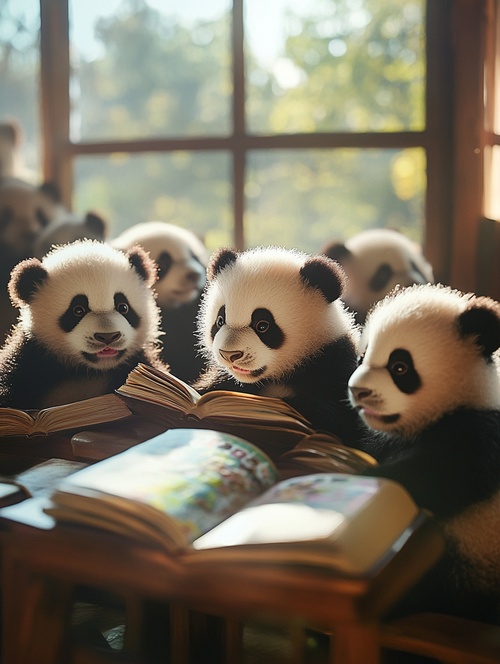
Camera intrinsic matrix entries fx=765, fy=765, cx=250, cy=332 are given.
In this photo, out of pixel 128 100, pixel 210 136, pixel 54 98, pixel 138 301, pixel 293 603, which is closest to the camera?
pixel 293 603

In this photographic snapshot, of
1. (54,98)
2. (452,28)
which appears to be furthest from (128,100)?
(452,28)

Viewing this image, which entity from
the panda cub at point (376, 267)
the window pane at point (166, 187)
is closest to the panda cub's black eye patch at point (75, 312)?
the panda cub at point (376, 267)

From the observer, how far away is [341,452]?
0.90 metres

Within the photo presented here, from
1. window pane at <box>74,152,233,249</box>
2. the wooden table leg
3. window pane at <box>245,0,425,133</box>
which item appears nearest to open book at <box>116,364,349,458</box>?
the wooden table leg

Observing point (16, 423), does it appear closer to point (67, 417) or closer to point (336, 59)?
point (67, 417)

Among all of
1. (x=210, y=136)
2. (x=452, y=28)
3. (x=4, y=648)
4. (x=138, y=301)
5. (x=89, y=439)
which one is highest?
(x=452, y=28)

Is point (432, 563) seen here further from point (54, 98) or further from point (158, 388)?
point (54, 98)

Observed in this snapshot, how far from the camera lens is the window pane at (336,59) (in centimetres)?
160

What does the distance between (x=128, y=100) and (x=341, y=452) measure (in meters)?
2.21

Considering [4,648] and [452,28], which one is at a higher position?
[452,28]

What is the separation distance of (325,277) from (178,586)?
0.46 m

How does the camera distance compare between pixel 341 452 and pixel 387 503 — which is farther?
pixel 341 452

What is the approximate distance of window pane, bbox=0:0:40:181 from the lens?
1813 mm

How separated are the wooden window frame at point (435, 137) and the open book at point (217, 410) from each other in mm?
508
